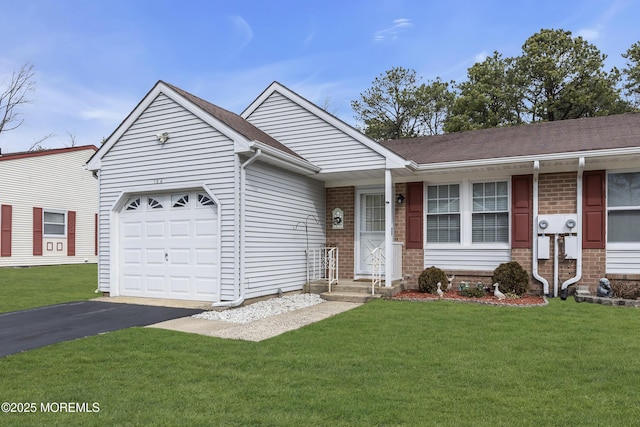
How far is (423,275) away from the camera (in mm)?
→ 10125

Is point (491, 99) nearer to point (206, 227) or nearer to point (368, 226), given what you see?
point (368, 226)

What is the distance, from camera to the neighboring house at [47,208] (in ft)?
59.0

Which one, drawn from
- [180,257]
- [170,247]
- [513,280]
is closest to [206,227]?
[180,257]

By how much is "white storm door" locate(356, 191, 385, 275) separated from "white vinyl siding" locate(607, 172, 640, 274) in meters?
4.88

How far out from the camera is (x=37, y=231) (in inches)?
747

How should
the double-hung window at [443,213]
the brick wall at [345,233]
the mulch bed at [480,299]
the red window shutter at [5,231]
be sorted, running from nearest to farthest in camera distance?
the mulch bed at [480,299] → the double-hung window at [443,213] → the brick wall at [345,233] → the red window shutter at [5,231]

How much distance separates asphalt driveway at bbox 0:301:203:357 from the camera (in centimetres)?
592

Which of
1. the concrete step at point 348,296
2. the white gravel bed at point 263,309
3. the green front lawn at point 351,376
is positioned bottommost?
the white gravel bed at point 263,309

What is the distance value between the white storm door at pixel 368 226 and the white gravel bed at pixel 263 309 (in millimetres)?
1898

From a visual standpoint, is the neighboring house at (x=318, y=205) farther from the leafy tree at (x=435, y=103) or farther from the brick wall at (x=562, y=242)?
the leafy tree at (x=435, y=103)

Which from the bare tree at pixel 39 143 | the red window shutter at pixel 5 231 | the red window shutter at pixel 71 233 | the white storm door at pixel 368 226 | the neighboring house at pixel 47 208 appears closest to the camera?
the white storm door at pixel 368 226

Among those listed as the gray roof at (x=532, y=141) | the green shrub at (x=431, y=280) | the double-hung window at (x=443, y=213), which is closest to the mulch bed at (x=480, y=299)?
the green shrub at (x=431, y=280)

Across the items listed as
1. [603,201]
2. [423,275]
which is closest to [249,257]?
[423,275]

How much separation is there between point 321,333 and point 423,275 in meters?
4.50
